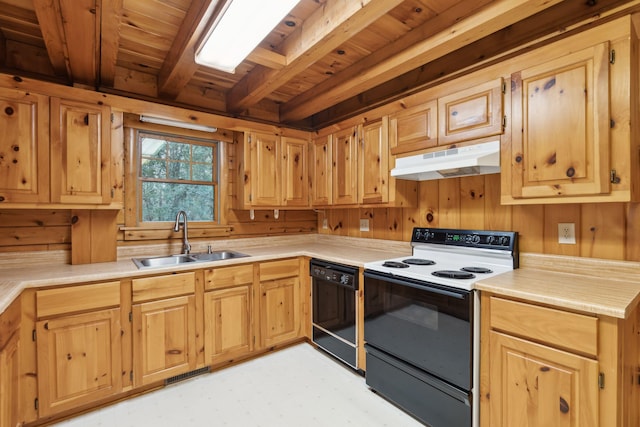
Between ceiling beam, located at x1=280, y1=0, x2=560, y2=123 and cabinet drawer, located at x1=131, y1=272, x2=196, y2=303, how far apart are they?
6.48ft

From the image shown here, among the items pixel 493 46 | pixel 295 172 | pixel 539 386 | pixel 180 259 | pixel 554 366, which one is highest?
pixel 493 46

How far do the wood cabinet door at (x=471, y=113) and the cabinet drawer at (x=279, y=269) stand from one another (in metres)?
1.62

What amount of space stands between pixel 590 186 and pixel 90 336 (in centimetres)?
298

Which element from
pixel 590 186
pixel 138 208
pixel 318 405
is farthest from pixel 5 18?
pixel 590 186

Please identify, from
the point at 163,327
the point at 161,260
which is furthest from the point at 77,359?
the point at 161,260

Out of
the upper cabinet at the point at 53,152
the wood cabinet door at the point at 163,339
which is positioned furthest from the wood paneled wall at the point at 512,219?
the upper cabinet at the point at 53,152

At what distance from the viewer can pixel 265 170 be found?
305 centimetres

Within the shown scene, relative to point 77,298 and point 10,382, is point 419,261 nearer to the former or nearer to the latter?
point 77,298

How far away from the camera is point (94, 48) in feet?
6.37

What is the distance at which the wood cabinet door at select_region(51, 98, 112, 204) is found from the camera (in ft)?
6.82

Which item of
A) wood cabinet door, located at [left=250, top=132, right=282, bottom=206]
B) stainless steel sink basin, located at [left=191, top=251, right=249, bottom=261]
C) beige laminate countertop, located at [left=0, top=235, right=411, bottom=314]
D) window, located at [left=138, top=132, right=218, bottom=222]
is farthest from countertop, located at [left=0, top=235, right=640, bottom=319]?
wood cabinet door, located at [left=250, top=132, right=282, bottom=206]

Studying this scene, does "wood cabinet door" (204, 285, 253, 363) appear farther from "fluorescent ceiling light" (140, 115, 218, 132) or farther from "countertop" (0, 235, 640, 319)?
"fluorescent ceiling light" (140, 115, 218, 132)

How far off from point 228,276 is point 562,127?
7.83 feet

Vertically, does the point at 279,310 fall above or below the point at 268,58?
below
